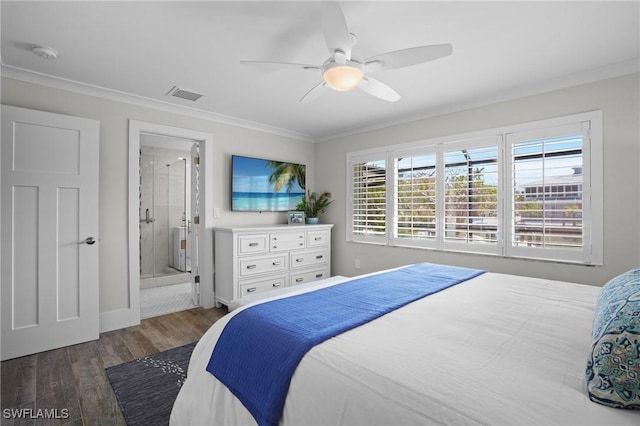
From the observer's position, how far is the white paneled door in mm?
2521

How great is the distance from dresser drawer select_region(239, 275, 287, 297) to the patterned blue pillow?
3233mm

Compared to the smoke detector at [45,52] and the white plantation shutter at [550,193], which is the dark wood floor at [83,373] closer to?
the smoke detector at [45,52]

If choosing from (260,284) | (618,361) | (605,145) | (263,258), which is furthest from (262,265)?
(605,145)

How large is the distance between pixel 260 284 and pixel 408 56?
291 cm

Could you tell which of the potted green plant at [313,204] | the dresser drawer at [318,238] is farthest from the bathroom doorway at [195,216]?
the potted green plant at [313,204]

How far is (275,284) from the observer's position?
3.93m

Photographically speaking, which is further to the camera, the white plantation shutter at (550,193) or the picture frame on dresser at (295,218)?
the picture frame on dresser at (295,218)

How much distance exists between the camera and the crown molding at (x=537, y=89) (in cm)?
254

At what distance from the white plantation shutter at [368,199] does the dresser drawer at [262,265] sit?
1177mm

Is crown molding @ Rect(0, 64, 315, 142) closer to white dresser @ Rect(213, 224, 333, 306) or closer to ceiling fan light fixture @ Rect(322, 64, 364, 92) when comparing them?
white dresser @ Rect(213, 224, 333, 306)

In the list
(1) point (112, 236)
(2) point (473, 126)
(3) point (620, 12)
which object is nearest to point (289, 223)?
(1) point (112, 236)

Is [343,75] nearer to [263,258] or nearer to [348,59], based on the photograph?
[348,59]

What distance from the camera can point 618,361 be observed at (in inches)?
31.8

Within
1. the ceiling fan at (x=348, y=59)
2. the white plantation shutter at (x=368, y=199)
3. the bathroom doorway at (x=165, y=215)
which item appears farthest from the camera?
the bathroom doorway at (x=165, y=215)
